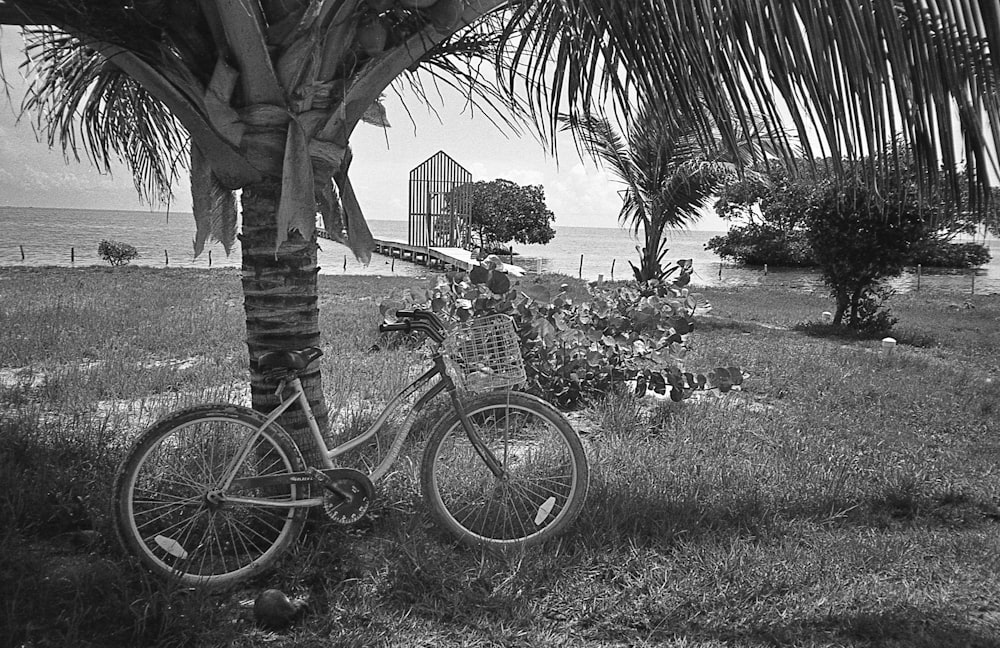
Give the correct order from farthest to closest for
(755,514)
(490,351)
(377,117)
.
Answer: (377,117)
(755,514)
(490,351)

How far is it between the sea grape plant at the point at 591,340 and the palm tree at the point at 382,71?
1.96m

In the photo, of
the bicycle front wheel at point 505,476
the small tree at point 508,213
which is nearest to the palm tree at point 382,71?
the bicycle front wheel at point 505,476

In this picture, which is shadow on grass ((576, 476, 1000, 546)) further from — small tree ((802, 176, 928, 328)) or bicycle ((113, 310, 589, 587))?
small tree ((802, 176, 928, 328))

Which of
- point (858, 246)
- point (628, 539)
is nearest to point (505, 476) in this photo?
point (628, 539)

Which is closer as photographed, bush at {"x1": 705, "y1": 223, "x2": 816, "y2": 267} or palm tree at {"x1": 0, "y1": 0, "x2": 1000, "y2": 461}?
palm tree at {"x1": 0, "y1": 0, "x2": 1000, "y2": 461}

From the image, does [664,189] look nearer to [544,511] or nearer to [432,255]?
[544,511]

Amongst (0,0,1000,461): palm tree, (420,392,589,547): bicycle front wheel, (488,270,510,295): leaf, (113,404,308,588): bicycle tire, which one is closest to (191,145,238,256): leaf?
(0,0,1000,461): palm tree

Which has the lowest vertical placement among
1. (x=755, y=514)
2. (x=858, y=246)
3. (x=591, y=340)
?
(x=755, y=514)

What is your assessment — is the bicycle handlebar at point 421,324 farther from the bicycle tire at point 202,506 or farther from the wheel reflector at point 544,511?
the wheel reflector at point 544,511

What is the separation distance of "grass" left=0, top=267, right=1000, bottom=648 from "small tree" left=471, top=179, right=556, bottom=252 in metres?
34.9

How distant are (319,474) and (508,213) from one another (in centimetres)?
3839

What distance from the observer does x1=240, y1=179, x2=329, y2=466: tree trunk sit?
3.03 metres

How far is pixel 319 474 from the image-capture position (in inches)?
109

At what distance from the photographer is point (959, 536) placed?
3.35m
